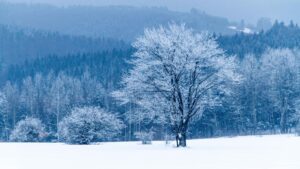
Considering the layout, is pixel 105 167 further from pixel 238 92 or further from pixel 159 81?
pixel 238 92

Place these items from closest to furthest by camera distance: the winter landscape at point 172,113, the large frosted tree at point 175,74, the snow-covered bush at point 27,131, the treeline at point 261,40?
the winter landscape at point 172,113 → the large frosted tree at point 175,74 → the snow-covered bush at point 27,131 → the treeline at point 261,40

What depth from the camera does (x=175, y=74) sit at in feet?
124

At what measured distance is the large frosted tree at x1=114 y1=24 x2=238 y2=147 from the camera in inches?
1479

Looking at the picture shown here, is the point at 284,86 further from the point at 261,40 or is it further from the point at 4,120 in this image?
the point at 261,40

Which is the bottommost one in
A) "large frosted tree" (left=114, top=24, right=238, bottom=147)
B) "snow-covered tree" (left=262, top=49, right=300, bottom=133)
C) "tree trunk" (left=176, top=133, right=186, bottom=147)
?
"tree trunk" (left=176, top=133, right=186, bottom=147)

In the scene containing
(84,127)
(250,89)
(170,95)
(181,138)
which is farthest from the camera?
(250,89)

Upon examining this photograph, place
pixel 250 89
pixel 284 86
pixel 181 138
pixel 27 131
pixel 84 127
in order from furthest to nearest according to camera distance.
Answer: pixel 250 89 → pixel 284 86 → pixel 27 131 → pixel 84 127 → pixel 181 138

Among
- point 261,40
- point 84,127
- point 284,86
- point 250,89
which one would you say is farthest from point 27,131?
point 261,40

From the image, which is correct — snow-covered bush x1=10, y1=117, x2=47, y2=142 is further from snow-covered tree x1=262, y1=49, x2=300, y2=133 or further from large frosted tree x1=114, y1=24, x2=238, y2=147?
snow-covered tree x1=262, y1=49, x2=300, y2=133

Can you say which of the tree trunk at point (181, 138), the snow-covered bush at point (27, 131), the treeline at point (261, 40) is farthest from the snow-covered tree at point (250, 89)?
the treeline at point (261, 40)

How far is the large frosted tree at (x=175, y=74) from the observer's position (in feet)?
123

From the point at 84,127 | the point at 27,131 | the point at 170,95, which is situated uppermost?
the point at 170,95

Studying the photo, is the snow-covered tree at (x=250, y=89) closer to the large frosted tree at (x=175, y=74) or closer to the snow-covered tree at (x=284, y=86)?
the snow-covered tree at (x=284, y=86)

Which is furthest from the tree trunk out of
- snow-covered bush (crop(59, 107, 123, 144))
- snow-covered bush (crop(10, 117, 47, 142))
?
snow-covered bush (crop(10, 117, 47, 142))
